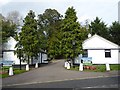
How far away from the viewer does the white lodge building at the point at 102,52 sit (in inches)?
1754

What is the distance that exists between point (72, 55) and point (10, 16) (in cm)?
4923

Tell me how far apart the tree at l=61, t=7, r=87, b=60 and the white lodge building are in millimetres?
7013

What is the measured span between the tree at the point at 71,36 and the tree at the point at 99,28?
32.9 m

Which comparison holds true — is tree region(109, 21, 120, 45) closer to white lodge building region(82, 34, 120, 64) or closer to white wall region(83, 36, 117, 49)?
white wall region(83, 36, 117, 49)

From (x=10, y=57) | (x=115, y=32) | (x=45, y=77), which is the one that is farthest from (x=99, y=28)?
(x=45, y=77)

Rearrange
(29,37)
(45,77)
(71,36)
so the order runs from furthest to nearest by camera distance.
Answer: (29,37)
(71,36)
(45,77)

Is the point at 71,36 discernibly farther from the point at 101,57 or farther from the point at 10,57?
the point at 10,57

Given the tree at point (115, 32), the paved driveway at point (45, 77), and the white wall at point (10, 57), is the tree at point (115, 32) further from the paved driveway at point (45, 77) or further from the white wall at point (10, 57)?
the paved driveway at point (45, 77)

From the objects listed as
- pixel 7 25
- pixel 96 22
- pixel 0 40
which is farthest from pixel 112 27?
pixel 0 40

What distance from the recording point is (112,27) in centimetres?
7388

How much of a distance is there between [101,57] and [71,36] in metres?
9.04

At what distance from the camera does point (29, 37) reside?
4016 centimetres

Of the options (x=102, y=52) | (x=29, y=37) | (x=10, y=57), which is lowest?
(x=10, y=57)

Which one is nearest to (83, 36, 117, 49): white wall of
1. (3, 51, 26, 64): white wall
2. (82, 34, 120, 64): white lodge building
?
(82, 34, 120, 64): white lodge building
